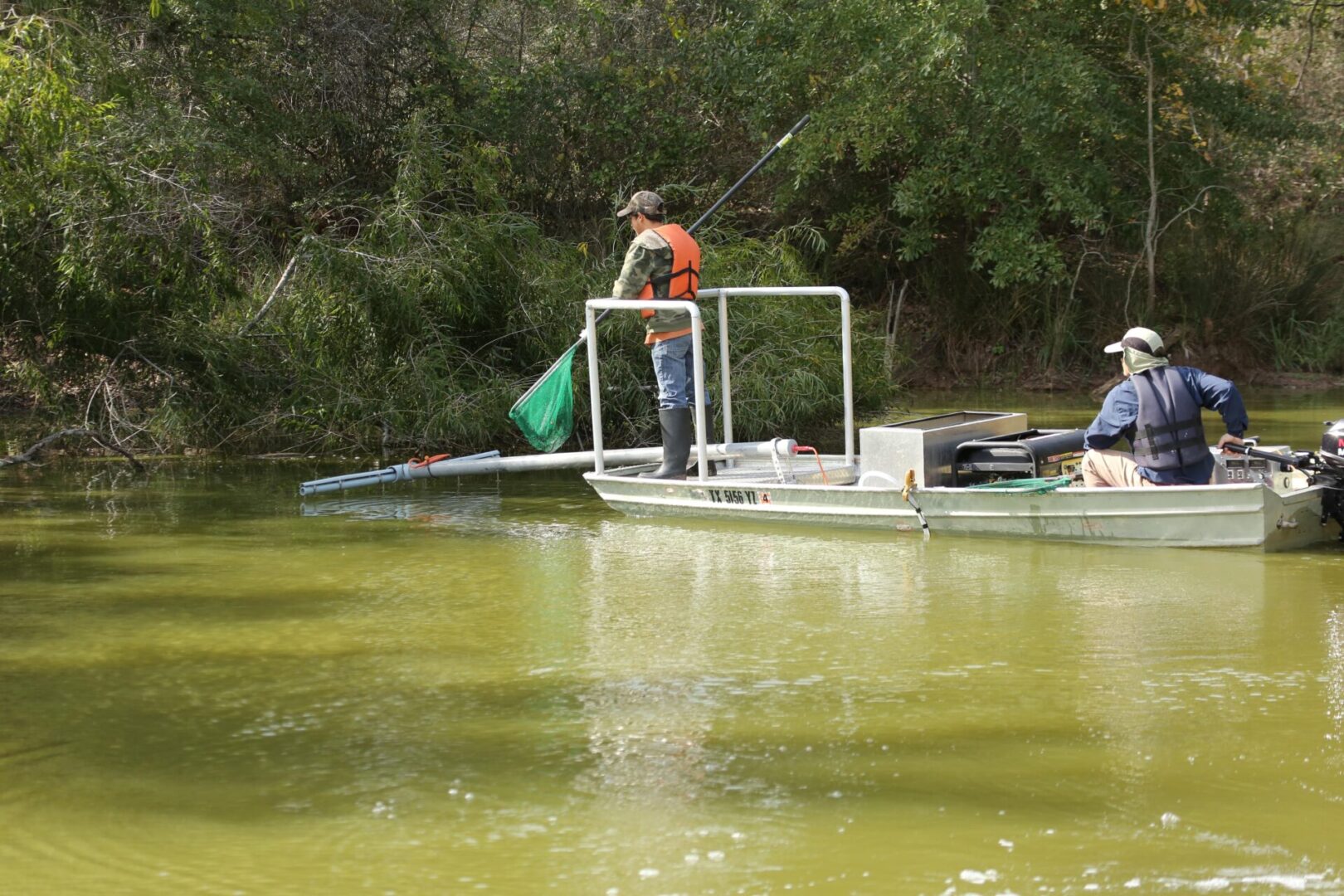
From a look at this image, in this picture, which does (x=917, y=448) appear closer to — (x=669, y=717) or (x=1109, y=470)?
(x=1109, y=470)

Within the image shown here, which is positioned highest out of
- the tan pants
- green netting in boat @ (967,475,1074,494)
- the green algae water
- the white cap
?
the white cap

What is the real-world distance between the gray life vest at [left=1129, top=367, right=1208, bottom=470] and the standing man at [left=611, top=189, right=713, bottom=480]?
8.99 feet

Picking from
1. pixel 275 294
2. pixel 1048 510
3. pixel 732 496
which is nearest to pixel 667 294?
pixel 732 496

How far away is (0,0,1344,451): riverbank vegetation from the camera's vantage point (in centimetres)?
1245

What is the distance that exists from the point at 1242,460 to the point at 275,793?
6073 mm

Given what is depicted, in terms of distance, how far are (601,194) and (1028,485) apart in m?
11.7

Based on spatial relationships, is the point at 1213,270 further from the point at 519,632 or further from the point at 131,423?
the point at 519,632

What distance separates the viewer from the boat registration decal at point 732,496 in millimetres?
9484

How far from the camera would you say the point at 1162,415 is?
8148 millimetres

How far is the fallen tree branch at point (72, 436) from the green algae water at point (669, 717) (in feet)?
7.27

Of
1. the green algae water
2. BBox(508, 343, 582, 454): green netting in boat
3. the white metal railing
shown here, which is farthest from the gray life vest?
BBox(508, 343, 582, 454): green netting in boat

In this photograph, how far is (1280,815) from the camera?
4.36m

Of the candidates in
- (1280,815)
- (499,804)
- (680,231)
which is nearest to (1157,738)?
(1280,815)

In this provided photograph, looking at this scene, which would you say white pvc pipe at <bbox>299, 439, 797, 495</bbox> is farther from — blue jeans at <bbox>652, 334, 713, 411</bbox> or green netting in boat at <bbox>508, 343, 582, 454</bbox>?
blue jeans at <bbox>652, 334, 713, 411</bbox>
